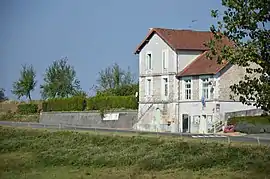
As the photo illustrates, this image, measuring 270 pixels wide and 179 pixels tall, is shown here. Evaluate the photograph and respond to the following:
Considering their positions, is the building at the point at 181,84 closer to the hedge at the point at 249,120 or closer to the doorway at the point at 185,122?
the doorway at the point at 185,122

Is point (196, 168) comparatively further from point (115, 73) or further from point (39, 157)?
point (115, 73)

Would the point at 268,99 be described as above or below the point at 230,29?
below

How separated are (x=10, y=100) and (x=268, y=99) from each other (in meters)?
90.7

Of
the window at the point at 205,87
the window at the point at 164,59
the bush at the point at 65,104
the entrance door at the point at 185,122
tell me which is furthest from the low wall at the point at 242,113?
the bush at the point at 65,104

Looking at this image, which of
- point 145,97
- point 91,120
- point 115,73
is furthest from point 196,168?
point 115,73

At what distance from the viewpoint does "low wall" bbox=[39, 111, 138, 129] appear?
224 feet

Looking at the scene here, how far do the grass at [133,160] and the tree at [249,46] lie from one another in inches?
356


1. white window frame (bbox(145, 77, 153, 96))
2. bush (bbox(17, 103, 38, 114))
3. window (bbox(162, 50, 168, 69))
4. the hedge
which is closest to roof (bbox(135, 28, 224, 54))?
window (bbox(162, 50, 168, 69))

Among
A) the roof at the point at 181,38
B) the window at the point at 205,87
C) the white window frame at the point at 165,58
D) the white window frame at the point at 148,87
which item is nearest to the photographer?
the window at the point at 205,87

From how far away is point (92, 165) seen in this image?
1199 inches

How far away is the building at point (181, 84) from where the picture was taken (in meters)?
57.8

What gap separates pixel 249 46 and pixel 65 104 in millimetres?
69237

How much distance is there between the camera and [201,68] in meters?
59.9

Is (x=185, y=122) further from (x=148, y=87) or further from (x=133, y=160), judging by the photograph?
(x=133, y=160)
